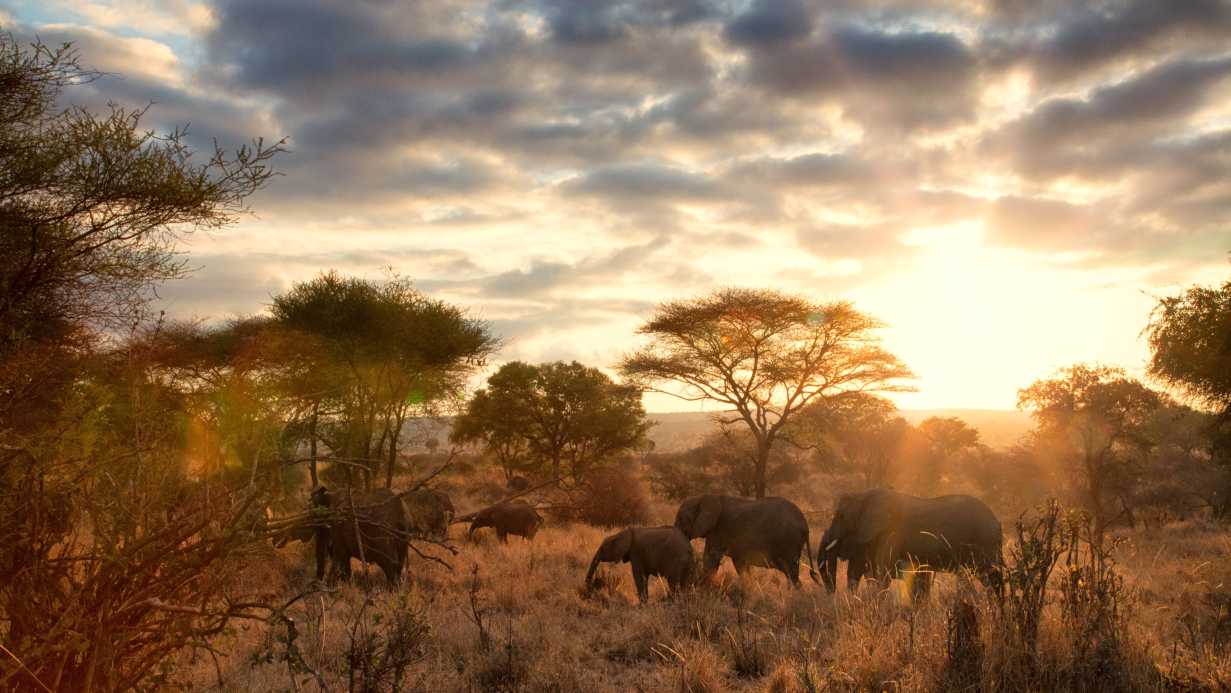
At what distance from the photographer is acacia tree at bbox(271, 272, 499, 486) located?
21578 mm

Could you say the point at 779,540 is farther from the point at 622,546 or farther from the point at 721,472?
the point at 721,472

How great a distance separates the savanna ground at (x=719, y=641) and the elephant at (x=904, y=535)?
0.61 m

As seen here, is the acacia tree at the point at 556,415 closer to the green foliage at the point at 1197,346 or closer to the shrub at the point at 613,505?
the shrub at the point at 613,505

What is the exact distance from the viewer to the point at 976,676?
5219 millimetres

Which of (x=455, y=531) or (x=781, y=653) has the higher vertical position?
(x=781, y=653)

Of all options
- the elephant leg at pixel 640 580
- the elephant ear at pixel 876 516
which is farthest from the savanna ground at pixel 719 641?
the elephant ear at pixel 876 516

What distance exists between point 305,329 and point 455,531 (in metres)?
7.24

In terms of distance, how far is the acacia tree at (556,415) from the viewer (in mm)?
34125

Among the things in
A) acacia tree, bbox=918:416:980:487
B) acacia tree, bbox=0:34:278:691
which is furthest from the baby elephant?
acacia tree, bbox=918:416:980:487

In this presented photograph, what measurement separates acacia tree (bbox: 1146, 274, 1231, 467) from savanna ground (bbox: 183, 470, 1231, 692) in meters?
4.34

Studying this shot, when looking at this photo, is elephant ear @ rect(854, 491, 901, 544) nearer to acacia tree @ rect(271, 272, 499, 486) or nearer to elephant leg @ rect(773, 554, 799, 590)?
elephant leg @ rect(773, 554, 799, 590)

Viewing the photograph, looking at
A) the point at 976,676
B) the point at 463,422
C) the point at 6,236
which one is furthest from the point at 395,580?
the point at 463,422

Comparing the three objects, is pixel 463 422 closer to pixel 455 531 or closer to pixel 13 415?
pixel 455 531

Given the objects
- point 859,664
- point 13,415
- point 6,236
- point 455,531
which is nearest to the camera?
point 13,415
